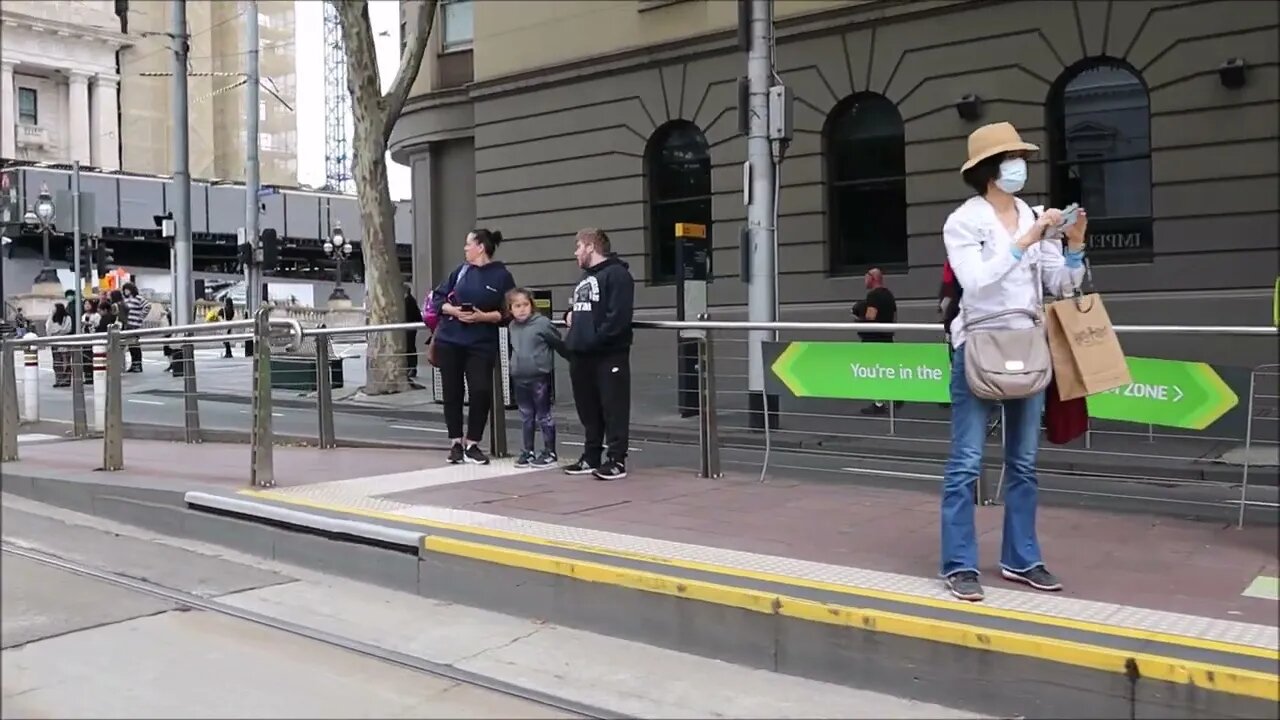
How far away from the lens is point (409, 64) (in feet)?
63.4

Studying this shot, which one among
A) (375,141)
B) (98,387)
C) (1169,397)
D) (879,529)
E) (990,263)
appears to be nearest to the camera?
(990,263)

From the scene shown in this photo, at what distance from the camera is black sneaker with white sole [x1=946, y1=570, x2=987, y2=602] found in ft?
15.5

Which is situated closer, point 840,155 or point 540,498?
point 540,498

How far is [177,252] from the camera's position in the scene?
26203 mm

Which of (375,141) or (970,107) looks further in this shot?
(375,141)

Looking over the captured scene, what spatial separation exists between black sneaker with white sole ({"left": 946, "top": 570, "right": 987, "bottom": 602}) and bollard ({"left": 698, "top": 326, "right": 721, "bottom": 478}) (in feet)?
11.9

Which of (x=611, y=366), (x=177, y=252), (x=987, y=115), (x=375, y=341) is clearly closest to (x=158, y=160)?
(x=177, y=252)

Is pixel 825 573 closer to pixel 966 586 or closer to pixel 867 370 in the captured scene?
pixel 966 586

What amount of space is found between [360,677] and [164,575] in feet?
8.09

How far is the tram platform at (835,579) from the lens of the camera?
13.5 feet

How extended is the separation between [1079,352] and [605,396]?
409cm

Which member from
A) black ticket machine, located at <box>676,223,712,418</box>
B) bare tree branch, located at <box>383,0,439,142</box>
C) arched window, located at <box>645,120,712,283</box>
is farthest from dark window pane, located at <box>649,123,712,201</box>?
bare tree branch, located at <box>383,0,439,142</box>

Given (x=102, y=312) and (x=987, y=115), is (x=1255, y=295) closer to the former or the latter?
(x=987, y=115)

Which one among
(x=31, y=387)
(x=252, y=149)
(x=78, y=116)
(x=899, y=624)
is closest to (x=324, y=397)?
(x=31, y=387)
